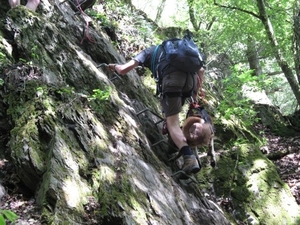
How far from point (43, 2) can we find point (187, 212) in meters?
5.10

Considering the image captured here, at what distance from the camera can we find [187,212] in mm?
4957

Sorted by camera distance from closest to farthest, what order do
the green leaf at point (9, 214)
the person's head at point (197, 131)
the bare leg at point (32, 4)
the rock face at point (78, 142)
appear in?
Answer: the green leaf at point (9, 214) → the rock face at point (78, 142) → the person's head at point (197, 131) → the bare leg at point (32, 4)

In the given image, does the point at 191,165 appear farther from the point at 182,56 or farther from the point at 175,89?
the point at 182,56

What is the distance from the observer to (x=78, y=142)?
4352 millimetres

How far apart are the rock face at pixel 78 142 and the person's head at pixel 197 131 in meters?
0.58

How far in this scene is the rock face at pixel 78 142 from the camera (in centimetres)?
372

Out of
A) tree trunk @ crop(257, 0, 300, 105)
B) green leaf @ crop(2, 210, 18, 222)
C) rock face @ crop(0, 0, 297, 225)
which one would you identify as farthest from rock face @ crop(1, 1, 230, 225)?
tree trunk @ crop(257, 0, 300, 105)

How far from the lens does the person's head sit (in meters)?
5.55

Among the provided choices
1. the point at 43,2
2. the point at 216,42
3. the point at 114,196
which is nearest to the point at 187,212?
the point at 114,196

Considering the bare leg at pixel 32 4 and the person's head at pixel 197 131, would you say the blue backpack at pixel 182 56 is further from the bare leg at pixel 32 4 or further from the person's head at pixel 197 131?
the bare leg at pixel 32 4

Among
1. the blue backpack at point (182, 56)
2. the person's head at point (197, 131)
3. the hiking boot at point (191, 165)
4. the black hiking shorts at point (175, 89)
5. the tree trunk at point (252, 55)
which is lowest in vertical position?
the hiking boot at point (191, 165)

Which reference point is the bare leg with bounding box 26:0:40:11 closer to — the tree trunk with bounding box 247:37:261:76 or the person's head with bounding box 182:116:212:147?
the person's head with bounding box 182:116:212:147

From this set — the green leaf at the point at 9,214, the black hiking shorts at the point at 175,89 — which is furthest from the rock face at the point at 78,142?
the green leaf at the point at 9,214

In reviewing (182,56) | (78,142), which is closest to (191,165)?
(182,56)
